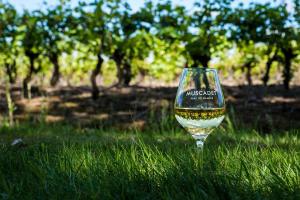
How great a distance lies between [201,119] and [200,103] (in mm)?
85

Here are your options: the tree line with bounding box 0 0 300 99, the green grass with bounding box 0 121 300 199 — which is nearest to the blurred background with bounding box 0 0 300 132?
the tree line with bounding box 0 0 300 99

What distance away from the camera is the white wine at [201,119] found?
212cm

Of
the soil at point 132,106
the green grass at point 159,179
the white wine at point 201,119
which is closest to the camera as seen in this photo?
the green grass at point 159,179

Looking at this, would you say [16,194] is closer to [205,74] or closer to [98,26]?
[205,74]

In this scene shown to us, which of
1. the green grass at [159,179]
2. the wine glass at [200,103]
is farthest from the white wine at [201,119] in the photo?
the green grass at [159,179]

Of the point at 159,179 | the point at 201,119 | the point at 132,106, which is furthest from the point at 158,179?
the point at 132,106

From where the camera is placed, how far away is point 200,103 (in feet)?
7.09

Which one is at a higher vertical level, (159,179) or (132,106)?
(159,179)

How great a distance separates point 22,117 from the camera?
8.23 metres

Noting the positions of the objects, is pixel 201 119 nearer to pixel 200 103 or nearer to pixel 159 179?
pixel 200 103

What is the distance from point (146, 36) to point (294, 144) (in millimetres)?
5332

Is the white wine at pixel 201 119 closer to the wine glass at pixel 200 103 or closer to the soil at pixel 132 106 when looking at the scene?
the wine glass at pixel 200 103

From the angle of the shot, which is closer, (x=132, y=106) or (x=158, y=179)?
(x=158, y=179)

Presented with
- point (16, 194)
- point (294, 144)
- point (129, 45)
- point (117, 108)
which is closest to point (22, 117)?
point (117, 108)
